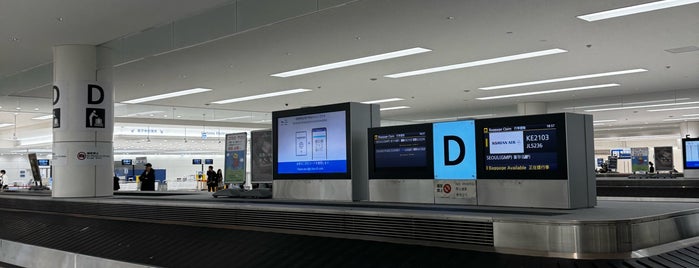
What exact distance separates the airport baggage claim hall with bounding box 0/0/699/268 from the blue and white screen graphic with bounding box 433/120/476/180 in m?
0.02

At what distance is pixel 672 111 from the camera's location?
27.6m

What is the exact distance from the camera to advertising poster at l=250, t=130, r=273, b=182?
9.27 m

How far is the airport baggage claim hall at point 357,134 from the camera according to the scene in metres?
4.88

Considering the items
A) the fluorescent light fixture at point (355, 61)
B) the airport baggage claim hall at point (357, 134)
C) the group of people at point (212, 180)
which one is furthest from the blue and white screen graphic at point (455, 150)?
the group of people at point (212, 180)

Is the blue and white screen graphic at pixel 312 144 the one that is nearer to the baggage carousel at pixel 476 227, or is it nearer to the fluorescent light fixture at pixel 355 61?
the baggage carousel at pixel 476 227

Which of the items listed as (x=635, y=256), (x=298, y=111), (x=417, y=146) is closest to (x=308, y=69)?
(x=298, y=111)

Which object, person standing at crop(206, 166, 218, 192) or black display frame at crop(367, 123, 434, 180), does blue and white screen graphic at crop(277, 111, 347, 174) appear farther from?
person standing at crop(206, 166, 218, 192)

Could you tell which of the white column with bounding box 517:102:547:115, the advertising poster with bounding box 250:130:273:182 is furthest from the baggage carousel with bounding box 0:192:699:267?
the white column with bounding box 517:102:547:115

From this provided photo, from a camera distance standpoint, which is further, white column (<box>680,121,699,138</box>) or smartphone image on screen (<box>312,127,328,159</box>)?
white column (<box>680,121,699,138</box>)

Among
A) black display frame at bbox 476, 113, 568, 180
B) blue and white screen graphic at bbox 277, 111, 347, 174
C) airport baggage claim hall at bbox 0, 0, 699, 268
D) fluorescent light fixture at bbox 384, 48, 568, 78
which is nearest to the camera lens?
airport baggage claim hall at bbox 0, 0, 699, 268

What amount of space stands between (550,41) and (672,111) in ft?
59.6

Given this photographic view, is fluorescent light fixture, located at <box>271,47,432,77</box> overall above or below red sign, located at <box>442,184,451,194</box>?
above

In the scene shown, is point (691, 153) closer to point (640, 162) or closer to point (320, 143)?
point (640, 162)

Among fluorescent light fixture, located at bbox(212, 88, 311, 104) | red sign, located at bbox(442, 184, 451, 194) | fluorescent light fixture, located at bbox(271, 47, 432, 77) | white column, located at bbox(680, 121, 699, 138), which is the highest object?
fluorescent light fixture, located at bbox(271, 47, 432, 77)
